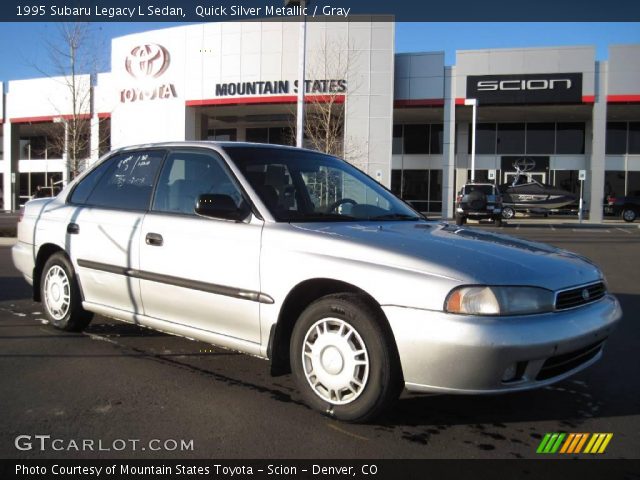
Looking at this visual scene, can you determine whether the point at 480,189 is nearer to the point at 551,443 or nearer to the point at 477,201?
the point at 477,201

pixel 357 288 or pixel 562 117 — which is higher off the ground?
pixel 562 117

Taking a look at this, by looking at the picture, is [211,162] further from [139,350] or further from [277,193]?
[139,350]

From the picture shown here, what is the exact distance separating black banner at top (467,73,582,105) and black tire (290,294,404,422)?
26.3 metres

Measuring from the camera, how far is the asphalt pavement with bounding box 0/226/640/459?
3.08 m

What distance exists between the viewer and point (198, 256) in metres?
3.92

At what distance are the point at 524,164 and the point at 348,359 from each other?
107ft

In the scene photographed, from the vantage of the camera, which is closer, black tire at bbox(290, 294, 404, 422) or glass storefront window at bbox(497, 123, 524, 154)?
black tire at bbox(290, 294, 404, 422)

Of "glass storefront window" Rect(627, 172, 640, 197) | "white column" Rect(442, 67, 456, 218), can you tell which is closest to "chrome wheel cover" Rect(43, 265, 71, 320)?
"white column" Rect(442, 67, 456, 218)

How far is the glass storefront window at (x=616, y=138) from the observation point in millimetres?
33031

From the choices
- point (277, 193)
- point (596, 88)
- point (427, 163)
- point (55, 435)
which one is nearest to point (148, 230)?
point (277, 193)

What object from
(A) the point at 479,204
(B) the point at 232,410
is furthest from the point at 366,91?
(B) the point at 232,410

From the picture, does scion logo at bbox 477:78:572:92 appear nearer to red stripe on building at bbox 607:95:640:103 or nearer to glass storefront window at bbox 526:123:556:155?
red stripe on building at bbox 607:95:640:103

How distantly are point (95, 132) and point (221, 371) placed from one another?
23656mm
